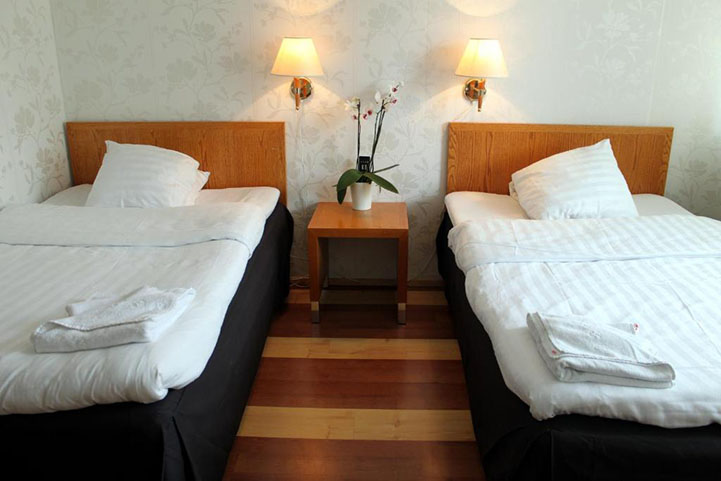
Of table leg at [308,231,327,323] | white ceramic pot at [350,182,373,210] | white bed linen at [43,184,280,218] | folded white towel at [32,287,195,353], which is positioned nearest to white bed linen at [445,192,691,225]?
white ceramic pot at [350,182,373,210]

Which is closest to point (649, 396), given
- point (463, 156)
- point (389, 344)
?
point (389, 344)

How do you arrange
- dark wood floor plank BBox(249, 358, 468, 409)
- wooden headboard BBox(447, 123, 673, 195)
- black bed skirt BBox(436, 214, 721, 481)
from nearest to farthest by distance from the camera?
black bed skirt BBox(436, 214, 721, 481), dark wood floor plank BBox(249, 358, 468, 409), wooden headboard BBox(447, 123, 673, 195)

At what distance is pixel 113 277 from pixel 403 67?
1677 mm

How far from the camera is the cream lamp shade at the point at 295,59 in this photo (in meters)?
2.63

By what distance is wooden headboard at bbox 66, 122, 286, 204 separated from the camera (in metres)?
2.93

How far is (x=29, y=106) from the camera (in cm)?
269

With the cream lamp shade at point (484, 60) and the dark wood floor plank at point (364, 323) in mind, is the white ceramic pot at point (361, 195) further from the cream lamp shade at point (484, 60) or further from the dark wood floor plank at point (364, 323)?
the cream lamp shade at point (484, 60)

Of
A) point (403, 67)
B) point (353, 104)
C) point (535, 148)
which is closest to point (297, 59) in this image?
point (353, 104)

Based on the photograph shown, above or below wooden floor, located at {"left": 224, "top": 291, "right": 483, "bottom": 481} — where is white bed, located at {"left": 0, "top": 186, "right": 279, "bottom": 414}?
above

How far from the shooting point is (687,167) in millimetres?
2990

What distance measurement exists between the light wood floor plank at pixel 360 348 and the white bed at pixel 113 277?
51 centimetres

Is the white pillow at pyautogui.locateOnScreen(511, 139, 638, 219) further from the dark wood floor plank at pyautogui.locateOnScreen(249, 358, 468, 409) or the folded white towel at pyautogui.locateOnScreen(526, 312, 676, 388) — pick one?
the folded white towel at pyautogui.locateOnScreen(526, 312, 676, 388)

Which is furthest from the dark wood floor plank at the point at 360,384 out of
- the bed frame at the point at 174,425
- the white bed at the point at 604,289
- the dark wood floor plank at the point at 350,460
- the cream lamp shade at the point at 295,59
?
the cream lamp shade at the point at 295,59

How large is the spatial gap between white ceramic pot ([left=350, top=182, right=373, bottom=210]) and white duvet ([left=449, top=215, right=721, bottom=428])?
555 mm
